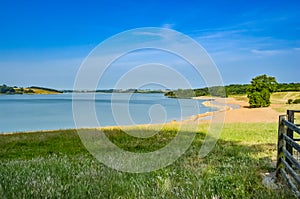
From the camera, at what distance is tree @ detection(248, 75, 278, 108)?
78.0 m

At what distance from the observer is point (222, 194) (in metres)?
6.05

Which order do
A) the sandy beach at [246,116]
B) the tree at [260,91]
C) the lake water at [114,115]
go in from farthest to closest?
the tree at [260,91], the sandy beach at [246,116], the lake water at [114,115]

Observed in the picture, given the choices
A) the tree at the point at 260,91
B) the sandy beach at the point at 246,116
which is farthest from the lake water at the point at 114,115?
the tree at the point at 260,91

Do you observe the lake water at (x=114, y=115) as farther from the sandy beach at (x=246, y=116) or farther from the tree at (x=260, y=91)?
the tree at (x=260, y=91)

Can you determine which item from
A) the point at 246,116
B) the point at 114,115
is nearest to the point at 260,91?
the point at 246,116

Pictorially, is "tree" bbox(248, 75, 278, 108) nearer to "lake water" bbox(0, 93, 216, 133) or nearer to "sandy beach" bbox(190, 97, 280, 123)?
"sandy beach" bbox(190, 97, 280, 123)

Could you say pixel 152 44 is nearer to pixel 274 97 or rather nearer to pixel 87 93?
pixel 87 93

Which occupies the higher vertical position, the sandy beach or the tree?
the tree

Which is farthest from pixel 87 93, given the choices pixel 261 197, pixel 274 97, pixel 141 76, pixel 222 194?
pixel 274 97

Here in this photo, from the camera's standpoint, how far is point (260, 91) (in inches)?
3118

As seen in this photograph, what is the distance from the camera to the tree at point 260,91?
256 ft

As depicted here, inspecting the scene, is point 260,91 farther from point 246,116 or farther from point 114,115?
point 114,115

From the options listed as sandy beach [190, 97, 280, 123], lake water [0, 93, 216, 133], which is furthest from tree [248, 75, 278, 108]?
lake water [0, 93, 216, 133]

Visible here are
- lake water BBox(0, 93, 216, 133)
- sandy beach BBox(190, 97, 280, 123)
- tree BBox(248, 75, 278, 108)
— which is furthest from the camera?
tree BBox(248, 75, 278, 108)
